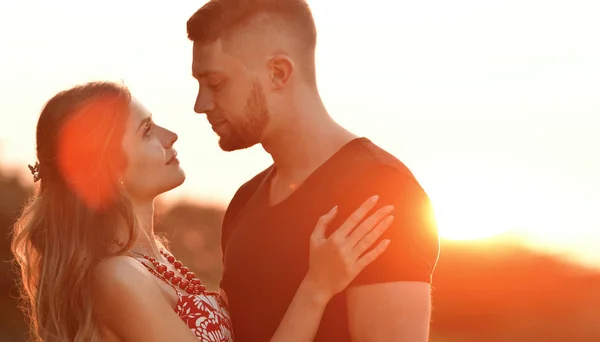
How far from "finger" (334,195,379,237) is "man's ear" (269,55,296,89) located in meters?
0.94

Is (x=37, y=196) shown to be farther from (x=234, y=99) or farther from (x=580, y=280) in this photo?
(x=580, y=280)

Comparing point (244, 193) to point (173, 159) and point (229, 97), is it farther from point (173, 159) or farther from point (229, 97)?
point (229, 97)

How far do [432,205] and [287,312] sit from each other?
917 millimetres

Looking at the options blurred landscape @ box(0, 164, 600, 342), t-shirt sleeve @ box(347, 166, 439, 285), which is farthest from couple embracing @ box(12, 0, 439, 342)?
blurred landscape @ box(0, 164, 600, 342)

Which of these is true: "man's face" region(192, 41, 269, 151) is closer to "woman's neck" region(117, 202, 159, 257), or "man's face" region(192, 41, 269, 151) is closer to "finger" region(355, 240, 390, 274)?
"woman's neck" region(117, 202, 159, 257)

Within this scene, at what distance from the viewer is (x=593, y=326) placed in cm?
1922

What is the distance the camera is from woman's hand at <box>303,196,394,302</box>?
16.7 feet

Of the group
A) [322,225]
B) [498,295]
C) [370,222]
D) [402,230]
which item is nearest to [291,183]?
[322,225]

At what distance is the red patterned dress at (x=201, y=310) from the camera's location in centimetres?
573

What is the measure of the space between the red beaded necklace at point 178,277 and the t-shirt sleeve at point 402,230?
4.34 feet

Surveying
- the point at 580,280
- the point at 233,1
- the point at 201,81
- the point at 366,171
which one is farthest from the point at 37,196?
the point at 580,280

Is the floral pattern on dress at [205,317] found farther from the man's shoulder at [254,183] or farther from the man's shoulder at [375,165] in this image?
the man's shoulder at [375,165]

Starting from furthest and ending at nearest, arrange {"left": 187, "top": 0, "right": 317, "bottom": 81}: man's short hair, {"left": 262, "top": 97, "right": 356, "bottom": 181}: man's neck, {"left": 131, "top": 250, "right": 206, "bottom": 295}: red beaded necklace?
1. {"left": 131, "top": 250, "right": 206, "bottom": 295}: red beaded necklace
2. {"left": 187, "top": 0, "right": 317, "bottom": 81}: man's short hair
3. {"left": 262, "top": 97, "right": 356, "bottom": 181}: man's neck

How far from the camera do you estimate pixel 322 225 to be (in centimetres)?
531
